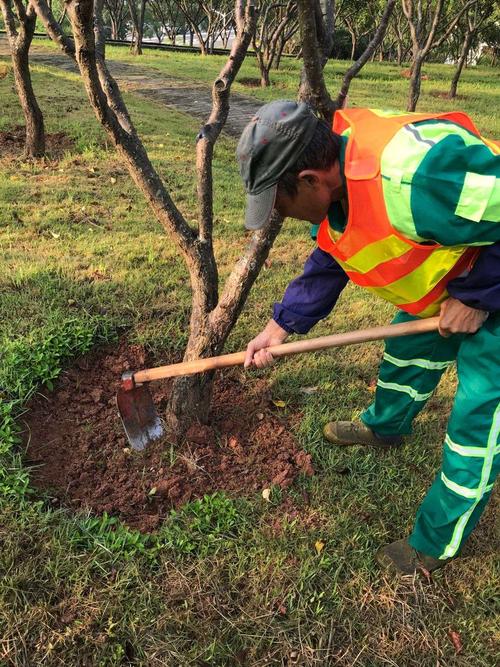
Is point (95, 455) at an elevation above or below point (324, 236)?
below

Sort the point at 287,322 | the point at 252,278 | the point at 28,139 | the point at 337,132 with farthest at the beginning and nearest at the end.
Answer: the point at 28,139
the point at 252,278
the point at 287,322
the point at 337,132

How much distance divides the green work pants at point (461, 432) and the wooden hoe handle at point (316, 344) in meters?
0.17

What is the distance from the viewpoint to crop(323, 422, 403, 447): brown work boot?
273 centimetres

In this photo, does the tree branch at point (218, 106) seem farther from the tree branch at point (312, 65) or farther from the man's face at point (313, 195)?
the man's face at point (313, 195)

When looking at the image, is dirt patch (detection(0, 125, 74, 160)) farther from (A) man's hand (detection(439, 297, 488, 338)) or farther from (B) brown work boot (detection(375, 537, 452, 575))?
(B) brown work boot (detection(375, 537, 452, 575))

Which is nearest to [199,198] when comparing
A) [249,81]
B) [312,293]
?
[312,293]

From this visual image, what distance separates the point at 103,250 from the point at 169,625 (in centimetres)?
302

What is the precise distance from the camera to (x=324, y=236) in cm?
193

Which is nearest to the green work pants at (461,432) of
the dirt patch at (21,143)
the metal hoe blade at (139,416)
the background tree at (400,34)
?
the metal hoe blade at (139,416)

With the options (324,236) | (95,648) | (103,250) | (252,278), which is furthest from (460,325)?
(103,250)

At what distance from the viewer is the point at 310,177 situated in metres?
1.61

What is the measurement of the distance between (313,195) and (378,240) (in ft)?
0.82

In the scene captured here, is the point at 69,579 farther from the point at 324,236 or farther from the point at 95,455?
the point at 324,236

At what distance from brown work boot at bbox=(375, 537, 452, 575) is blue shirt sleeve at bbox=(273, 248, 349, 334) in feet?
3.25
